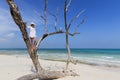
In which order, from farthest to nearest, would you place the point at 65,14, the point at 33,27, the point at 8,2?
the point at 33,27
the point at 65,14
the point at 8,2

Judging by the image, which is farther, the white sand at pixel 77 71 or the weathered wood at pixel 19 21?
the white sand at pixel 77 71

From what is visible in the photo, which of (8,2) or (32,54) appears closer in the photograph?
(8,2)

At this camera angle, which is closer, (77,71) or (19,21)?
(19,21)

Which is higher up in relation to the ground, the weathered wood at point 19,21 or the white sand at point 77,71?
the weathered wood at point 19,21

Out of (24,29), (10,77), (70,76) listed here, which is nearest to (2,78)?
(10,77)

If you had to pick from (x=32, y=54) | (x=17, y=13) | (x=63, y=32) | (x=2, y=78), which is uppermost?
(x=17, y=13)

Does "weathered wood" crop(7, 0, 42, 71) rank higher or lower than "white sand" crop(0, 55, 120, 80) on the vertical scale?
higher

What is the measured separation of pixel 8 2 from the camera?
5750 mm

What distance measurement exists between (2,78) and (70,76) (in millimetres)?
2353

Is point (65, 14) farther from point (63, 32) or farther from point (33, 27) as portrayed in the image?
point (33, 27)

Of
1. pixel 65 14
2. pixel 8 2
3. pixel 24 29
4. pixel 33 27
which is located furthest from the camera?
pixel 33 27

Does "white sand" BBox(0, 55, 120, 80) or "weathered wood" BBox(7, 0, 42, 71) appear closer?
"weathered wood" BBox(7, 0, 42, 71)

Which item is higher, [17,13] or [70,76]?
[17,13]

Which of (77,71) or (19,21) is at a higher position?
(19,21)
